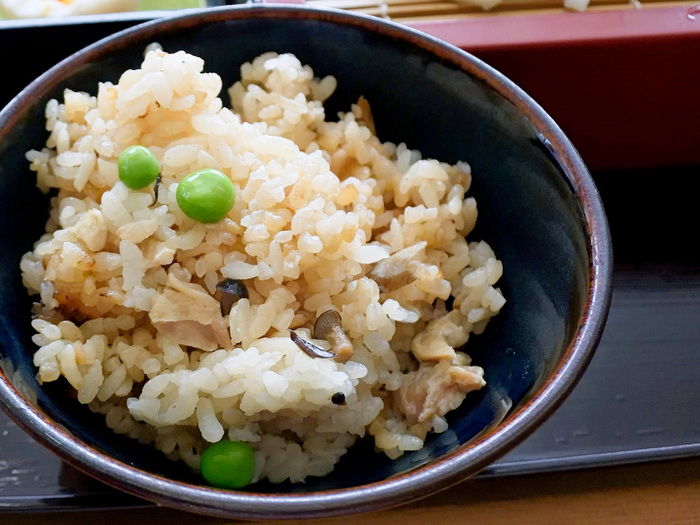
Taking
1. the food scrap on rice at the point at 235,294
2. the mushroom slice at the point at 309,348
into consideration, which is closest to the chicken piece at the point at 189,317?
the food scrap on rice at the point at 235,294

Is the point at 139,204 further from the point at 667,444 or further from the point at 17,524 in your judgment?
the point at 667,444

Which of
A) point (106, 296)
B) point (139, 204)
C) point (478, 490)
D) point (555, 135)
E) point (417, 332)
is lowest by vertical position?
point (478, 490)

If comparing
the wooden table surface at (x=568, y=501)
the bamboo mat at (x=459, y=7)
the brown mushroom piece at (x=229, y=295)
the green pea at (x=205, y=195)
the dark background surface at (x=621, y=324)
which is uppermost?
the bamboo mat at (x=459, y=7)

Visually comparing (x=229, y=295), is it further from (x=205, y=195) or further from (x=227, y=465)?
(x=227, y=465)

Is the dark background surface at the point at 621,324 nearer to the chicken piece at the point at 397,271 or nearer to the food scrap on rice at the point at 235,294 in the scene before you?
the food scrap on rice at the point at 235,294

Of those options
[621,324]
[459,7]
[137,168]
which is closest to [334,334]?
[137,168]

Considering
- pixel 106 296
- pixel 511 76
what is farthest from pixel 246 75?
pixel 511 76

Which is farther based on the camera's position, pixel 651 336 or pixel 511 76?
pixel 511 76

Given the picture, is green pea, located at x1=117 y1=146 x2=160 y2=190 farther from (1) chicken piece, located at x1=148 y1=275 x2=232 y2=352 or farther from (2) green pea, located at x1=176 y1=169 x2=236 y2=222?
(1) chicken piece, located at x1=148 y1=275 x2=232 y2=352

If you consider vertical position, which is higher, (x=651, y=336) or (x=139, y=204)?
(x=139, y=204)
